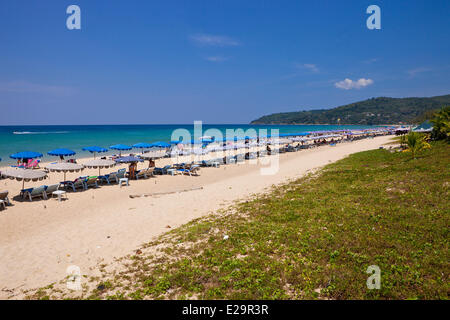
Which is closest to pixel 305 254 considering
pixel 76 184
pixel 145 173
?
pixel 76 184

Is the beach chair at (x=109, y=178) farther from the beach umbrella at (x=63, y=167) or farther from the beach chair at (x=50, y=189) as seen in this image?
the beach chair at (x=50, y=189)

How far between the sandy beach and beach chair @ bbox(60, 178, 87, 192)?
0.68 meters

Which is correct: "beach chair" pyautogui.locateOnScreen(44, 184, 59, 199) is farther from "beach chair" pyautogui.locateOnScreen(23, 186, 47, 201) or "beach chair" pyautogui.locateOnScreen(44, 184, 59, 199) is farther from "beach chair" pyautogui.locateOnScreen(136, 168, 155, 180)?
"beach chair" pyautogui.locateOnScreen(136, 168, 155, 180)

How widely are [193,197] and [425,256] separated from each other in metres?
8.48

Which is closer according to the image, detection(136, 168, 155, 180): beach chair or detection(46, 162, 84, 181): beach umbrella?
detection(46, 162, 84, 181): beach umbrella

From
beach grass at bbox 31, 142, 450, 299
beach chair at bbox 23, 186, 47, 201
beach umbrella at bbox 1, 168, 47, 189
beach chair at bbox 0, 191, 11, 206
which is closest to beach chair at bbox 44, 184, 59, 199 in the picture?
beach chair at bbox 23, 186, 47, 201

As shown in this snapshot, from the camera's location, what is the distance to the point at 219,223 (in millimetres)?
7121

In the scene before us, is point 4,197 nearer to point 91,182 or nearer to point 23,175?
point 23,175

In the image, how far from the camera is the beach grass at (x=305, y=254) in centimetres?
388

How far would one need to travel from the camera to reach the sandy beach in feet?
18.0

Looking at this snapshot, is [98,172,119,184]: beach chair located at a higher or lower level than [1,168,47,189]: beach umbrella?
lower
